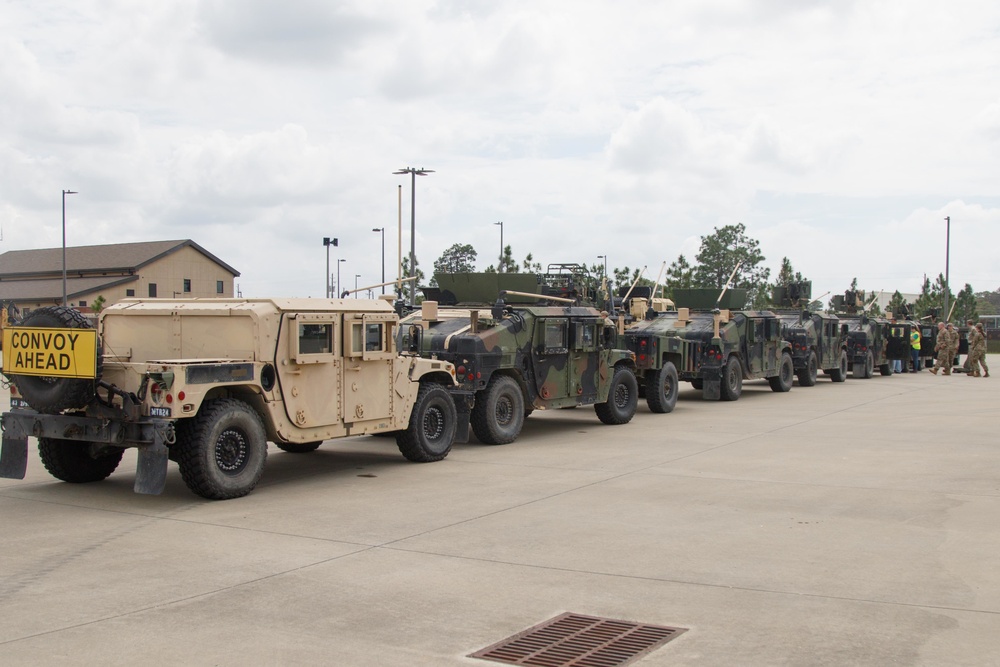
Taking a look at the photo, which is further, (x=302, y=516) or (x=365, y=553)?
(x=302, y=516)

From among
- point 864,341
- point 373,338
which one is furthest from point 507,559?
point 864,341

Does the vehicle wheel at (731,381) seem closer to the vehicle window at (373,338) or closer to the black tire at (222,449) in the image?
the vehicle window at (373,338)

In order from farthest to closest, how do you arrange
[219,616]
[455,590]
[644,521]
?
[644,521] → [455,590] → [219,616]

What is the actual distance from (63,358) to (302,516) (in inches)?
104

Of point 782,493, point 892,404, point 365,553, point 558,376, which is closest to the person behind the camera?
point 365,553

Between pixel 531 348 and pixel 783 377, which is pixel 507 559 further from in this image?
pixel 783 377

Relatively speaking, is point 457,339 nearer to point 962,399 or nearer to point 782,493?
point 782,493

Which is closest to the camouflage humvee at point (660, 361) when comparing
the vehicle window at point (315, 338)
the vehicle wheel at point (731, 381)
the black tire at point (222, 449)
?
the vehicle wheel at point (731, 381)

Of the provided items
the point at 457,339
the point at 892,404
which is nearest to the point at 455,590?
the point at 457,339

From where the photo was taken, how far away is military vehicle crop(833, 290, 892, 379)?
31.0 meters

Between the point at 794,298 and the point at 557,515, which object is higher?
the point at 794,298

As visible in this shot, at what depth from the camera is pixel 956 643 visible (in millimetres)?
5859

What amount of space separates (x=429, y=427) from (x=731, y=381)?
11.5 metres

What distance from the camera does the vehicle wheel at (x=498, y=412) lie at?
47.8ft
